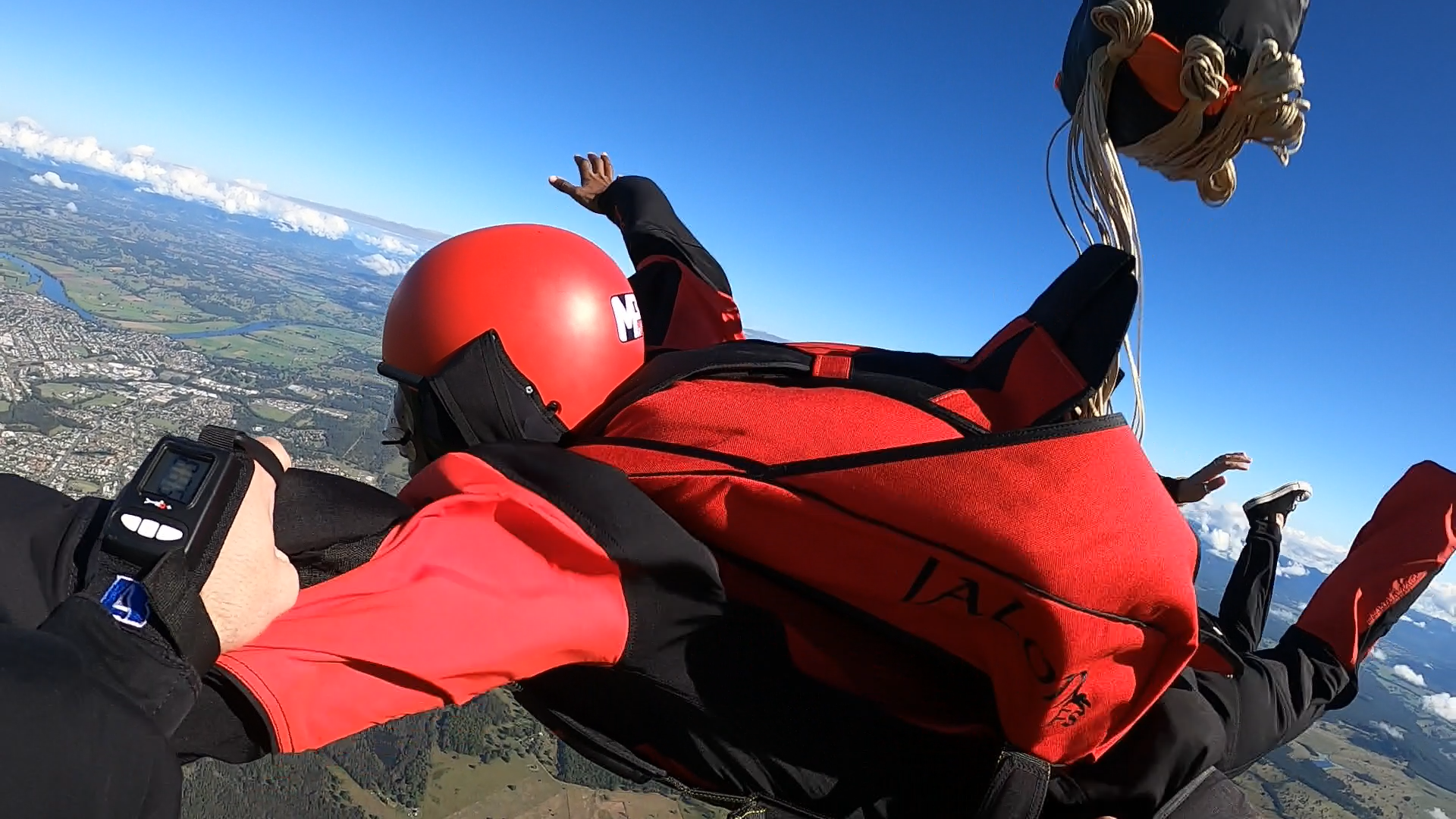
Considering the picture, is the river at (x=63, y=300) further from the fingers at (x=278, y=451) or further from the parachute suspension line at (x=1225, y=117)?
the parachute suspension line at (x=1225, y=117)

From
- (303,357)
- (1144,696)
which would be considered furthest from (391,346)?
(303,357)

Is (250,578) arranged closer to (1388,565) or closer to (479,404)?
(479,404)

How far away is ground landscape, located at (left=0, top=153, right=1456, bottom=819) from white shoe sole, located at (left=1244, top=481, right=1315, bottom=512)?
862 inches

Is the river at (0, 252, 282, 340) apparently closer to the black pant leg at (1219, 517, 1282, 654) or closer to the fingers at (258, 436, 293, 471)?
the fingers at (258, 436, 293, 471)

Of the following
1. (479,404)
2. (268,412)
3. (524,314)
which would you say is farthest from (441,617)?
(268,412)

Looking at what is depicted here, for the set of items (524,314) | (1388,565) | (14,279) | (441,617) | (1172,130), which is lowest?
(14,279)

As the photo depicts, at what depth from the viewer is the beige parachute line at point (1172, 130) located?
1.64 metres

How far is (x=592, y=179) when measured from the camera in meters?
3.54

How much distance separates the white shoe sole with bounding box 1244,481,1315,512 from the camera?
3.30 m

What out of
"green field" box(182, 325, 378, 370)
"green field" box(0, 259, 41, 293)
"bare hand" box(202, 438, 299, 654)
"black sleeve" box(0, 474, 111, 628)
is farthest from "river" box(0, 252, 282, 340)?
"bare hand" box(202, 438, 299, 654)

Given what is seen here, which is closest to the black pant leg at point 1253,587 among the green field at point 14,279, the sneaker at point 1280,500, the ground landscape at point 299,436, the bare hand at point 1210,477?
the sneaker at point 1280,500

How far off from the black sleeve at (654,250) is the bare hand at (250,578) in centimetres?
195

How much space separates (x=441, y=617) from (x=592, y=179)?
9.31 ft

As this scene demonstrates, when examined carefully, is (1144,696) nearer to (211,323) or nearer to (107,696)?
(107,696)
